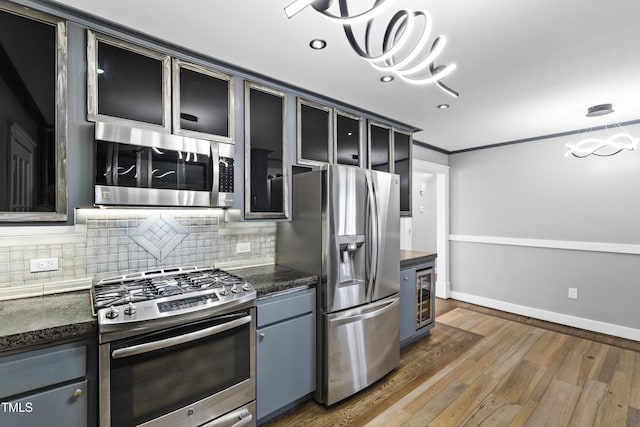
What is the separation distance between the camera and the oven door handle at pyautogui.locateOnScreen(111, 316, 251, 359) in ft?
4.58

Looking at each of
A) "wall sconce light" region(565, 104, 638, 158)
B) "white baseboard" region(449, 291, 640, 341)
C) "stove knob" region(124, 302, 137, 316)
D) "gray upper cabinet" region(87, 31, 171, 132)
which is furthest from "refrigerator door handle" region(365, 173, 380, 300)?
"white baseboard" region(449, 291, 640, 341)

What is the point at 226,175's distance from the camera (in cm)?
208

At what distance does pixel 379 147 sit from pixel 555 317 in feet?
10.6

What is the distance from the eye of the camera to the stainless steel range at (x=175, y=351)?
4.59ft

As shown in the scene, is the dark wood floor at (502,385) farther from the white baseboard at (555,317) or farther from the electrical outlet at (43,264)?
the electrical outlet at (43,264)

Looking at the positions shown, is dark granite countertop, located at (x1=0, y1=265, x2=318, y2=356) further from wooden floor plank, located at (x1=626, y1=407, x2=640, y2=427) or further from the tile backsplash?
wooden floor plank, located at (x1=626, y1=407, x2=640, y2=427)

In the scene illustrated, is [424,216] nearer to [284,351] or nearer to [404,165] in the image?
[404,165]

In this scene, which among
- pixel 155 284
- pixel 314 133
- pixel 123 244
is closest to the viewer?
pixel 155 284

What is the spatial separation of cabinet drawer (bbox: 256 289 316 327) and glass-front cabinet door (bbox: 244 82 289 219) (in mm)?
643

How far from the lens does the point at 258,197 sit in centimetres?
233

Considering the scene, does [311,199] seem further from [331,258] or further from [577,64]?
[577,64]

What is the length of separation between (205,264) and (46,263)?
2.99 feet

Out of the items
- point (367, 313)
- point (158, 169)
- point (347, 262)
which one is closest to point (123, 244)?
point (158, 169)

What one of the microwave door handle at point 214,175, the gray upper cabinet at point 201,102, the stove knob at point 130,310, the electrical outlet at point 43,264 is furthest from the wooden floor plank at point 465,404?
the electrical outlet at point 43,264
